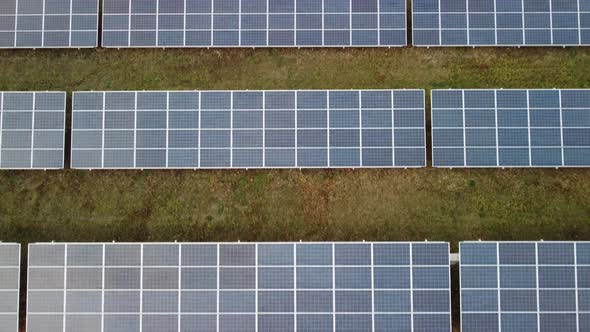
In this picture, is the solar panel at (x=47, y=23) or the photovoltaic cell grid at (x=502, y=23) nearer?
the photovoltaic cell grid at (x=502, y=23)

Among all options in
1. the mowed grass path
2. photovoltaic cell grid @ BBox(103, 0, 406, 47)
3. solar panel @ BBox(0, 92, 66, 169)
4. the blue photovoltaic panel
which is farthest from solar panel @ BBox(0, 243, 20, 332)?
the blue photovoltaic panel

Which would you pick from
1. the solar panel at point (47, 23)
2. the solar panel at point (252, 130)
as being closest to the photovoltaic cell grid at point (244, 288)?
the solar panel at point (252, 130)

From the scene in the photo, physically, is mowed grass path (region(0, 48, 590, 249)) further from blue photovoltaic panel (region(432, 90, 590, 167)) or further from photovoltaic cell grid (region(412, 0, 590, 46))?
blue photovoltaic panel (region(432, 90, 590, 167))

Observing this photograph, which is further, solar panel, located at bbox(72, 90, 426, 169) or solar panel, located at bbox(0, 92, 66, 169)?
solar panel, located at bbox(0, 92, 66, 169)

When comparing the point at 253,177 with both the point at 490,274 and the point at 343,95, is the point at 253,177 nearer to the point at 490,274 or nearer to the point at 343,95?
the point at 343,95

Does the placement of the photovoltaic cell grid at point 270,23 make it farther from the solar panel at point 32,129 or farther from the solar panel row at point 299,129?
the solar panel at point 32,129

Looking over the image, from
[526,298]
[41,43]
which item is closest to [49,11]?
[41,43]
